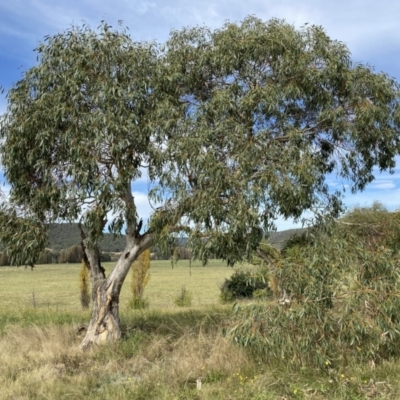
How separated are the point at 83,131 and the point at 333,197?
5352mm

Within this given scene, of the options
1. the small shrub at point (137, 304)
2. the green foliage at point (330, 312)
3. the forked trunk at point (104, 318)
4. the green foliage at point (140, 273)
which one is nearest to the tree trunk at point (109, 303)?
the forked trunk at point (104, 318)

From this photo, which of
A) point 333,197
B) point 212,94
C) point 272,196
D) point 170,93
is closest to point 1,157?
point 170,93

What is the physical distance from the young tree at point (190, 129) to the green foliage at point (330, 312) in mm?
952

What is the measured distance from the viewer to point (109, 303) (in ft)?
32.7

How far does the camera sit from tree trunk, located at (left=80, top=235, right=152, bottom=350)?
32.0 ft

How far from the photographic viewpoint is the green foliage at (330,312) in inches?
278

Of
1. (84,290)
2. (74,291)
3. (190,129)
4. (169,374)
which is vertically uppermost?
(190,129)

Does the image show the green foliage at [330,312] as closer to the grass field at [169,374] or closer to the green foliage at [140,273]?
the grass field at [169,374]

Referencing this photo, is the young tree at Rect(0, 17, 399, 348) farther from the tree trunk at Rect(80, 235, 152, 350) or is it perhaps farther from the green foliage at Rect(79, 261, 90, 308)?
the green foliage at Rect(79, 261, 90, 308)

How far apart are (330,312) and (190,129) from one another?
3895 mm

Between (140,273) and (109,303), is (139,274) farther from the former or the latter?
(109,303)

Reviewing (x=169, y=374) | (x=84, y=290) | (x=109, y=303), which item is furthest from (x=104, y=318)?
(x=84, y=290)

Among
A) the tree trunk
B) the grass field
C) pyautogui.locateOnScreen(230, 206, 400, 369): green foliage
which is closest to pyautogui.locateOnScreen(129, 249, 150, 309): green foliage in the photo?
the tree trunk

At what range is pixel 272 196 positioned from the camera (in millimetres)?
7680
